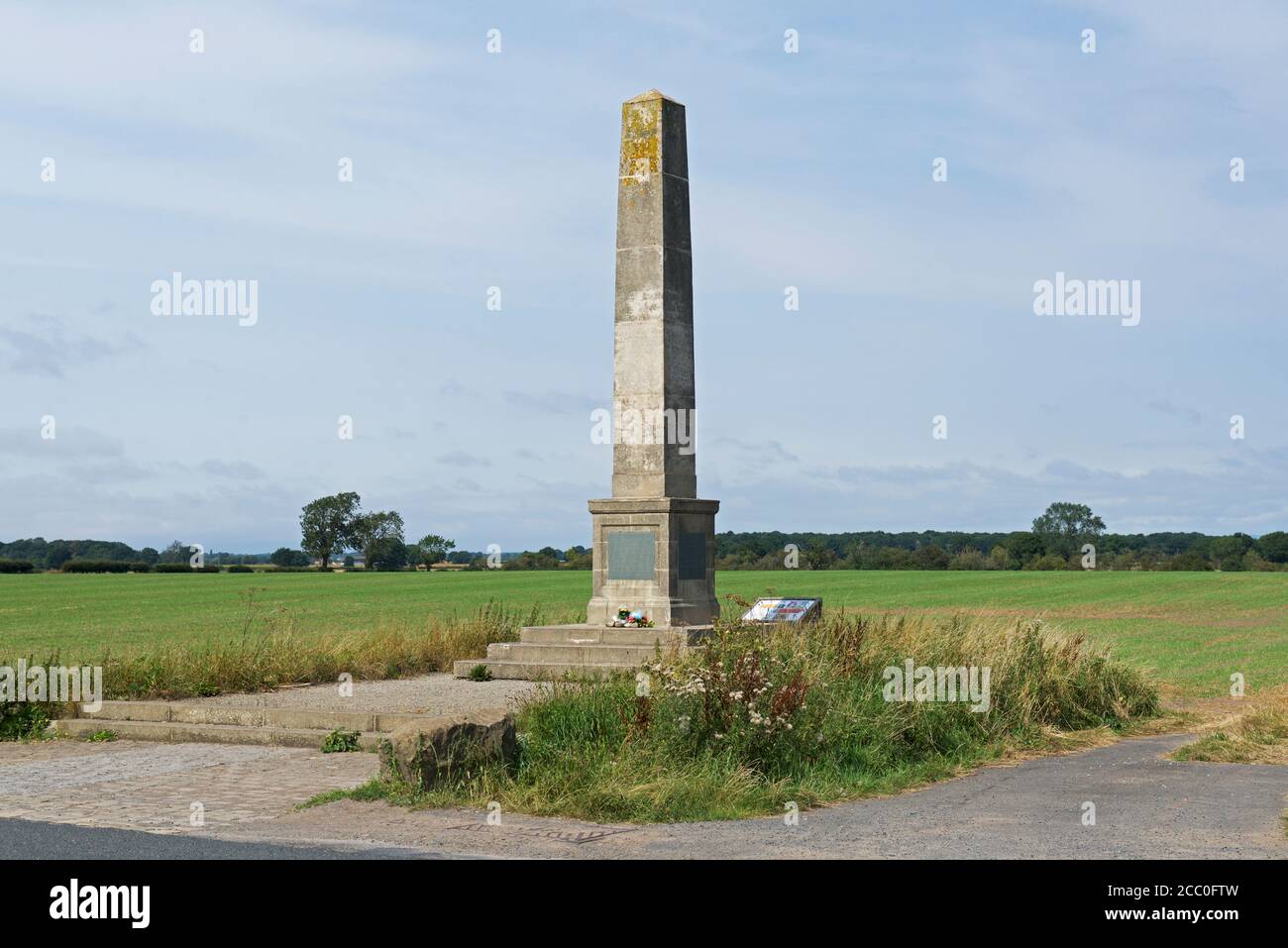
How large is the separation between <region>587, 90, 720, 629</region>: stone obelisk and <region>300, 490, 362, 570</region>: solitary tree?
304 feet

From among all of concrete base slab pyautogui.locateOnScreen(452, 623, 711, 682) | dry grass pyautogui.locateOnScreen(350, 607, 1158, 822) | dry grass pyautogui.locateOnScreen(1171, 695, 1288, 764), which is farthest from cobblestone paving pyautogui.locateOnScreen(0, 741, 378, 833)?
dry grass pyautogui.locateOnScreen(1171, 695, 1288, 764)

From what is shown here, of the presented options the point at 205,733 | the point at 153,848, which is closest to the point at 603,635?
the point at 205,733

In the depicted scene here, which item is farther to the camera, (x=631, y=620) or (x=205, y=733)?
(x=631, y=620)

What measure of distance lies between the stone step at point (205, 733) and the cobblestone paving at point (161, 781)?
0.17 m

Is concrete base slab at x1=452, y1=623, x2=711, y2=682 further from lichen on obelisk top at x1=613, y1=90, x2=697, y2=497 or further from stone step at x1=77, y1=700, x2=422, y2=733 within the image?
stone step at x1=77, y1=700, x2=422, y2=733

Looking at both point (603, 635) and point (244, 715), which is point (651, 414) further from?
point (244, 715)

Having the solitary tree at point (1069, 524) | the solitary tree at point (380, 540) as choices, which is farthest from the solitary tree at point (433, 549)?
the solitary tree at point (1069, 524)

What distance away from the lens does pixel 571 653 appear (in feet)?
66.8

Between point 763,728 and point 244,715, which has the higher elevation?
point 763,728

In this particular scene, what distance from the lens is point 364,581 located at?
74000 mm

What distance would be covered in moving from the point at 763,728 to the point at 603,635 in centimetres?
876

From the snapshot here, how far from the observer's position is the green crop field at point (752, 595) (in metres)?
27.2

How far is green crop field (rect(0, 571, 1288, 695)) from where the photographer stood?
89.2ft
